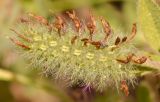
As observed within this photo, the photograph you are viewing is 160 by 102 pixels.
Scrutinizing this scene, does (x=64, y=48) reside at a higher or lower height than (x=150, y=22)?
lower

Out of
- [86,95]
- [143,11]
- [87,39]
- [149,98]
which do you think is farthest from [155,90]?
[87,39]

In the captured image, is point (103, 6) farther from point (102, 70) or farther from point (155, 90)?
point (102, 70)

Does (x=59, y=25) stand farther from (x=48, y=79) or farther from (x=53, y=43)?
(x=48, y=79)

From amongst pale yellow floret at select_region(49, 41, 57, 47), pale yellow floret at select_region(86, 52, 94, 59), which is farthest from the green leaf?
pale yellow floret at select_region(49, 41, 57, 47)

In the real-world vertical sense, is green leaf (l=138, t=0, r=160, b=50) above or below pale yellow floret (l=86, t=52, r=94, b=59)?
above

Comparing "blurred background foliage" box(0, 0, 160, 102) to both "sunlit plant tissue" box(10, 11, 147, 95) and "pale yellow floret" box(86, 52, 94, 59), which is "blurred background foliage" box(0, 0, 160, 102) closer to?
"sunlit plant tissue" box(10, 11, 147, 95)

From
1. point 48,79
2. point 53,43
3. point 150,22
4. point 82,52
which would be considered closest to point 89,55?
point 82,52
